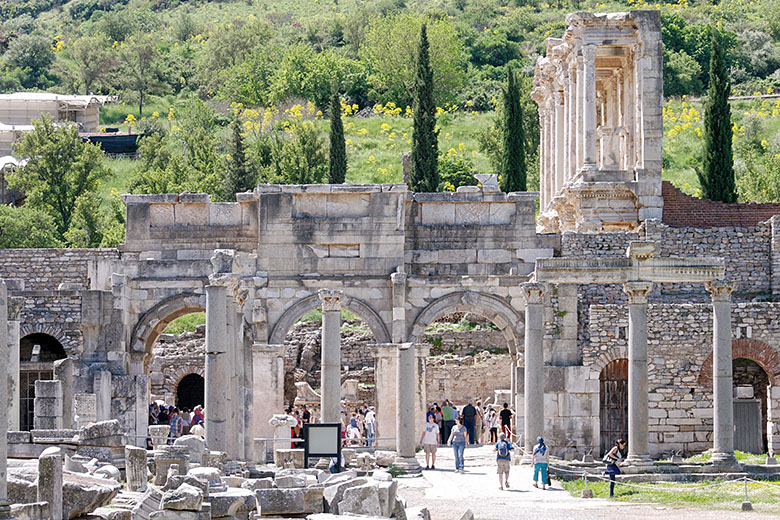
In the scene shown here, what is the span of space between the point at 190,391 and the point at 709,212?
61.1 feet

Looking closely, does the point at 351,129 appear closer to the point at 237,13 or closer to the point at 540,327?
the point at 540,327

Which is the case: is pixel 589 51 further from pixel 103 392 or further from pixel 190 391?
pixel 103 392

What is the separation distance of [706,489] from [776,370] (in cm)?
790

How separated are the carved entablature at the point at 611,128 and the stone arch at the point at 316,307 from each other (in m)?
8.30

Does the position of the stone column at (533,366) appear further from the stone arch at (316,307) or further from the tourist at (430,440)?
the stone arch at (316,307)

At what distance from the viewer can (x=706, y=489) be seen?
36438 mm

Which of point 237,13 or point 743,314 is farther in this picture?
point 237,13

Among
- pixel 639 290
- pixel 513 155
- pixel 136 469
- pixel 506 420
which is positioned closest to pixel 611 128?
pixel 513 155

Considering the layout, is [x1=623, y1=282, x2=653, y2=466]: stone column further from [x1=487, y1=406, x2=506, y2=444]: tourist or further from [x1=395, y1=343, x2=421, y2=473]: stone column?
[x1=487, y1=406, x2=506, y2=444]: tourist

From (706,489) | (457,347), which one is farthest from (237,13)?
(706,489)

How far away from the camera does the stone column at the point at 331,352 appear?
42156 millimetres

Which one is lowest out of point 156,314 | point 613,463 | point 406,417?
point 613,463

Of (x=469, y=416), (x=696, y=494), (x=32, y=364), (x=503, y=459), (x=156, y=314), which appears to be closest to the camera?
(x=696, y=494)

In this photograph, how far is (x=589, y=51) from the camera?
51375 millimetres
